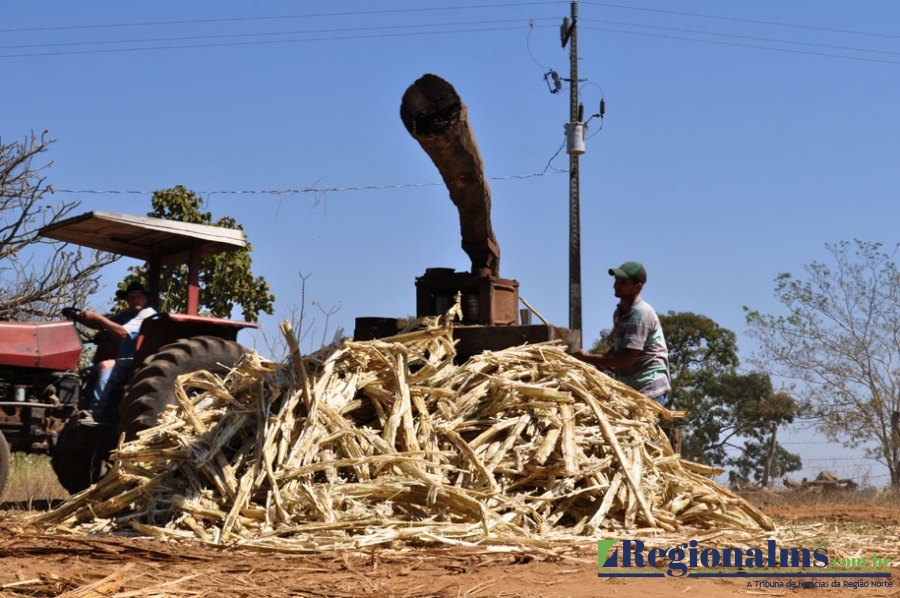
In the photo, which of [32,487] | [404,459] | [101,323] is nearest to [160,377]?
[101,323]

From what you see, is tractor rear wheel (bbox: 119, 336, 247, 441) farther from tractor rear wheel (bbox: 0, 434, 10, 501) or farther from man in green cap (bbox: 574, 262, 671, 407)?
man in green cap (bbox: 574, 262, 671, 407)

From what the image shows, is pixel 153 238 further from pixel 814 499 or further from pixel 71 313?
pixel 814 499

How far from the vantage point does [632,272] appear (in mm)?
6875

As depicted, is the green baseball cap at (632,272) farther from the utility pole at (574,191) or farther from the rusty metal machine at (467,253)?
the utility pole at (574,191)

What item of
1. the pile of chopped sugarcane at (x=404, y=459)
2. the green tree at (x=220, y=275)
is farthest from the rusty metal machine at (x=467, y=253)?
the green tree at (x=220, y=275)

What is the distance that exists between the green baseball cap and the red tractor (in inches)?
123

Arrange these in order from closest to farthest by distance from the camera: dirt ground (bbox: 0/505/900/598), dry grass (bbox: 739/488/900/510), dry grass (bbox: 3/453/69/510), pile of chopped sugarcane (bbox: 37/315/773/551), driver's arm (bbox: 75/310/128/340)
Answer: dirt ground (bbox: 0/505/900/598), pile of chopped sugarcane (bbox: 37/315/773/551), driver's arm (bbox: 75/310/128/340), dry grass (bbox: 3/453/69/510), dry grass (bbox: 739/488/900/510)

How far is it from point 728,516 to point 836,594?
1.65 metres

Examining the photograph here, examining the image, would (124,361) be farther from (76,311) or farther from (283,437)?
(283,437)

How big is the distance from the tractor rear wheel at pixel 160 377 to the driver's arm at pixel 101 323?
0.76m

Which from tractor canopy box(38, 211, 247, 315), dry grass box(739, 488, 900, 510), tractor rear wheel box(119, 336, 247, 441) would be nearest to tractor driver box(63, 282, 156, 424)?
tractor canopy box(38, 211, 247, 315)

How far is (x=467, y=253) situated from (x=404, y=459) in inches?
114

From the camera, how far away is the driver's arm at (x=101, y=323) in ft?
26.9

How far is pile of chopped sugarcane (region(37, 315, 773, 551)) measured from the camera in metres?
4.83
